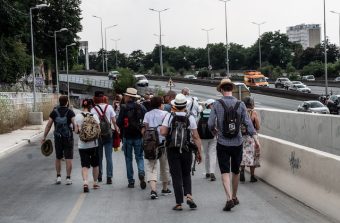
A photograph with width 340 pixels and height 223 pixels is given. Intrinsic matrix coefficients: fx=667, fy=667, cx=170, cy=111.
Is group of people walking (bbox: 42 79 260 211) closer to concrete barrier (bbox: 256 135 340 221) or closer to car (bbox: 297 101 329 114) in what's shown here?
concrete barrier (bbox: 256 135 340 221)

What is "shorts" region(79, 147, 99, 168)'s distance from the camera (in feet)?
38.8

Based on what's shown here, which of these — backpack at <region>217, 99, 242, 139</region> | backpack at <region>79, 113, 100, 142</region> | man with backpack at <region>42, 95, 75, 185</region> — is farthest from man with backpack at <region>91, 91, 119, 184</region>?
backpack at <region>217, 99, 242, 139</region>

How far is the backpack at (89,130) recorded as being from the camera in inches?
457

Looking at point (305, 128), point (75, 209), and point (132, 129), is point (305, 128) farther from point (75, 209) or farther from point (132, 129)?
point (75, 209)

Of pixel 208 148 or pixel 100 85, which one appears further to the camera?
pixel 100 85

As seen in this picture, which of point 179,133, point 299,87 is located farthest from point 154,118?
point 299,87

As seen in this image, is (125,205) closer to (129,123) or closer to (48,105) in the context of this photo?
(129,123)

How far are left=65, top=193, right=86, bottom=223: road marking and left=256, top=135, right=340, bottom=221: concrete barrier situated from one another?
11.2ft

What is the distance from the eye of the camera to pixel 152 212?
970cm

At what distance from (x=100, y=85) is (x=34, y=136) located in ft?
231

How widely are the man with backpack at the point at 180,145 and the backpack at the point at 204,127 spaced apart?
317 cm

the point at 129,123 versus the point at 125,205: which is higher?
the point at 129,123

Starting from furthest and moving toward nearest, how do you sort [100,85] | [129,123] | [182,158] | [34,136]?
[100,85], [34,136], [129,123], [182,158]

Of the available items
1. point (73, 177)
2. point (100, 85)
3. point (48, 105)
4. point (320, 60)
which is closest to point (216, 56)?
point (320, 60)
